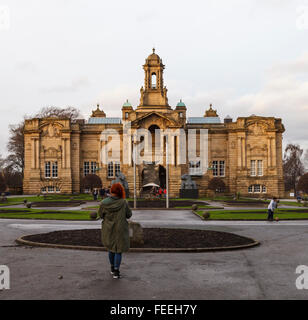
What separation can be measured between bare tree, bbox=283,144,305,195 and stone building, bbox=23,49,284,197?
1028 inches

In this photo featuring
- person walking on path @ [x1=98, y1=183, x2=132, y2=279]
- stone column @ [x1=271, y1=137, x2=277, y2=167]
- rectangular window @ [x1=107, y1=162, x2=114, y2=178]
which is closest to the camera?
person walking on path @ [x1=98, y1=183, x2=132, y2=279]

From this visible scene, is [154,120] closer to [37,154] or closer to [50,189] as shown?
[37,154]

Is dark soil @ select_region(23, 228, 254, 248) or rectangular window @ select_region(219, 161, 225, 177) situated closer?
dark soil @ select_region(23, 228, 254, 248)

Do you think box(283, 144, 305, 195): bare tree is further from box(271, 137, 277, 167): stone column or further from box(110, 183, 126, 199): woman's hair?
box(110, 183, 126, 199): woman's hair

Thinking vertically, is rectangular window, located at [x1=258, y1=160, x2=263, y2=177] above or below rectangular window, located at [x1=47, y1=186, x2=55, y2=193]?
above

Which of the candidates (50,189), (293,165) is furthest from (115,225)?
(293,165)

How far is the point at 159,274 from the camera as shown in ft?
34.6

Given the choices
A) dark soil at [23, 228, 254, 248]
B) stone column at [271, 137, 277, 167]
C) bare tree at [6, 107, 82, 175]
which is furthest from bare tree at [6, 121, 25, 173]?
dark soil at [23, 228, 254, 248]

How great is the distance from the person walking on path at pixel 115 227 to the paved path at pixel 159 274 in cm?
50

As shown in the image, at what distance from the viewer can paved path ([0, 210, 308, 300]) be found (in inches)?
344

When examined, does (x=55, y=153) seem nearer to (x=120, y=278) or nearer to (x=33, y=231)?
(x=33, y=231)

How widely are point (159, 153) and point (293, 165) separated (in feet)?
139

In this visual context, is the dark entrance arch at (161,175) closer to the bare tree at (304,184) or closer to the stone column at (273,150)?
the stone column at (273,150)

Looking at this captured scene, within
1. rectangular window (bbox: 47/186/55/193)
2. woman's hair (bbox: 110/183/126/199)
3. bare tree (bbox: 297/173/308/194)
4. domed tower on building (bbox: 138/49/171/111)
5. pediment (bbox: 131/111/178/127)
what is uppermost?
domed tower on building (bbox: 138/49/171/111)
